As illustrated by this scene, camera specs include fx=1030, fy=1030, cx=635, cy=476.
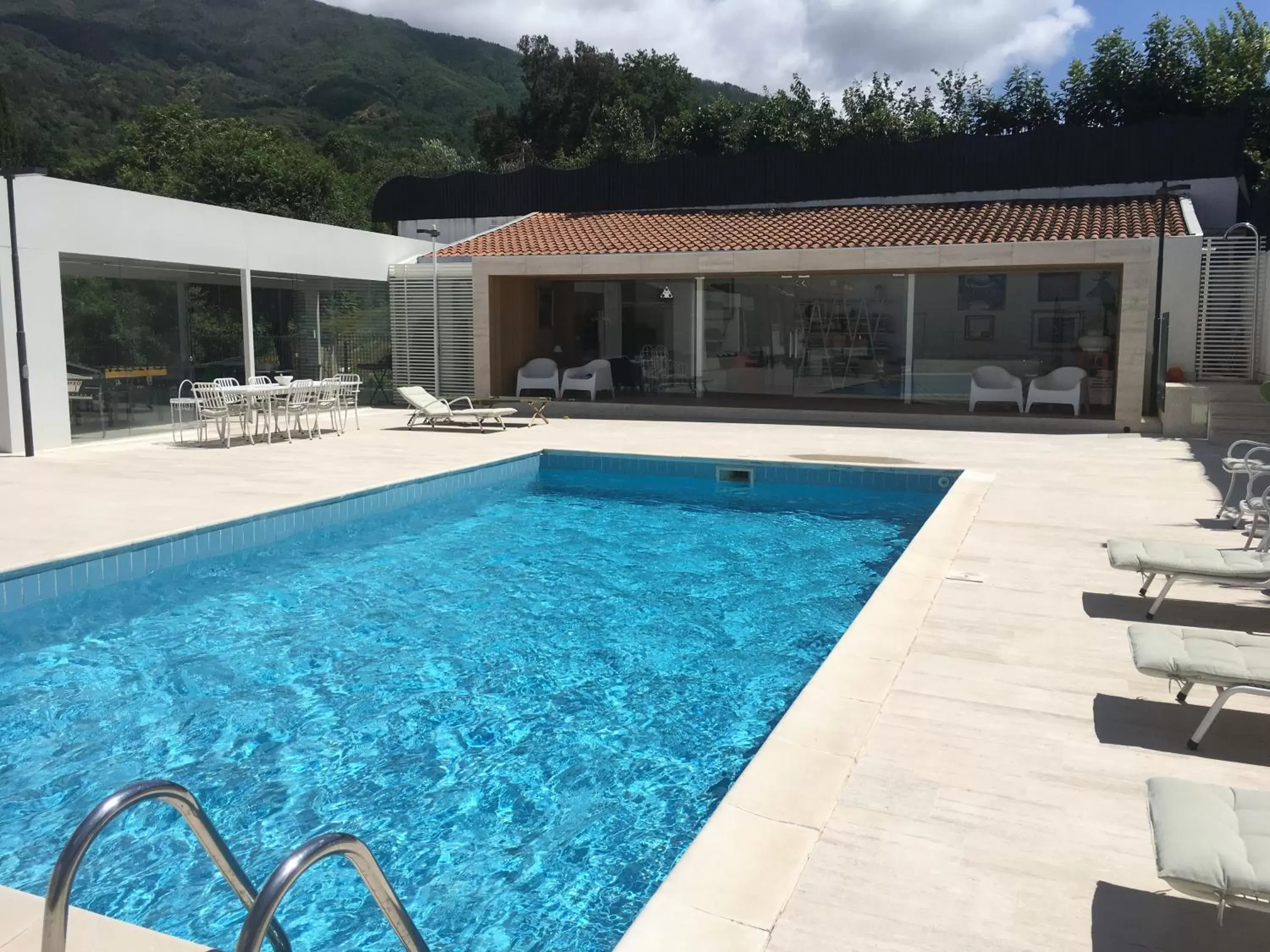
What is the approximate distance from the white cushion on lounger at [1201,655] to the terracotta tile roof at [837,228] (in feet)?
44.2

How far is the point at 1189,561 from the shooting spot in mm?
5625

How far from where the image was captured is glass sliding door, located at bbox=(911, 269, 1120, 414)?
1727cm

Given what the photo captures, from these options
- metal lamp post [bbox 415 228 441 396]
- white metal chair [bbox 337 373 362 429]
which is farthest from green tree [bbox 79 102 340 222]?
white metal chair [bbox 337 373 362 429]

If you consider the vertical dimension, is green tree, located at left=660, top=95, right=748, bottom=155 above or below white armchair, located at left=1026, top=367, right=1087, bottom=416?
above

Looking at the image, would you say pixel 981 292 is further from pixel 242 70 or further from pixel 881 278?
pixel 242 70

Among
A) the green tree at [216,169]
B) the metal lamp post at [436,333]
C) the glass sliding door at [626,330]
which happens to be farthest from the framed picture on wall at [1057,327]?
the green tree at [216,169]

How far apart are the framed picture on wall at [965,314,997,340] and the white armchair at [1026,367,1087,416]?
116 centimetres

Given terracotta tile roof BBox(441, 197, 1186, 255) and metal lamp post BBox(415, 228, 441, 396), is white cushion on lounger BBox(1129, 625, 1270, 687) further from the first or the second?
metal lamp post BBox(415, 228, 441, 396)

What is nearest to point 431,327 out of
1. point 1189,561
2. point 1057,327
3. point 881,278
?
point 881,278

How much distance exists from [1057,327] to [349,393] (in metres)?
12.4

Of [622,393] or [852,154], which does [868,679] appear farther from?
[852,154]

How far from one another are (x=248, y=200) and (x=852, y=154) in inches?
1150

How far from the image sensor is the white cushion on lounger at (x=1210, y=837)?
251cm

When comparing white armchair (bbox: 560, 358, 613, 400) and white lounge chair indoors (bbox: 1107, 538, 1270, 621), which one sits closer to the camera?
white lounge chair indoors (bbox: 1107, 538, 1270, 621)
